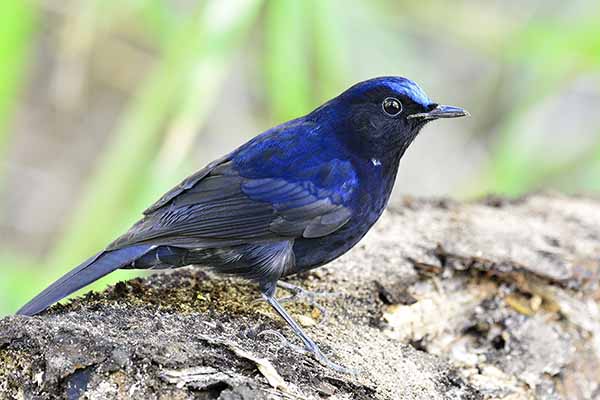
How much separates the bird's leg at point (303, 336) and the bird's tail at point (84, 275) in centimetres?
46

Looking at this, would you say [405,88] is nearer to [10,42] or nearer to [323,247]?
[323,247]

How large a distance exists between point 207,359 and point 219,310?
556 mm

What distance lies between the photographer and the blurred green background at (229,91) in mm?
4125

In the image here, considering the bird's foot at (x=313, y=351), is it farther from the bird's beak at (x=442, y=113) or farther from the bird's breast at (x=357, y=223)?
the bird's beak at (x=442, y=113)

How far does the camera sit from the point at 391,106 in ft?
10.4

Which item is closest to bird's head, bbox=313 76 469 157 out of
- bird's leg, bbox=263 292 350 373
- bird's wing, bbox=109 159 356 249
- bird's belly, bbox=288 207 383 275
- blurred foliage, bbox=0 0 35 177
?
bird's wing, bbox=109 159 356 249

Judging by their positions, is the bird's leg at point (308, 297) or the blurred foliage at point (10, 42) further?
the blurred foliage at point (10, 42)

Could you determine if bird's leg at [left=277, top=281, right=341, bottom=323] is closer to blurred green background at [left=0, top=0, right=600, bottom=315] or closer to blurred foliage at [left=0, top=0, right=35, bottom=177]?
blurred green background at [left=0, top=0, right=600, bottom=315]

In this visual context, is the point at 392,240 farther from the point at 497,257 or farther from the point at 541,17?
the point at 541,17

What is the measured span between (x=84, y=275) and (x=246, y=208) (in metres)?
0.60

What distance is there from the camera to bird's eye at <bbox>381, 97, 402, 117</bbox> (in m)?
3.17

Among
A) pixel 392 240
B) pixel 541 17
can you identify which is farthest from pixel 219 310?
pixel 541 17

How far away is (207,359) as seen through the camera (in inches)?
89.9

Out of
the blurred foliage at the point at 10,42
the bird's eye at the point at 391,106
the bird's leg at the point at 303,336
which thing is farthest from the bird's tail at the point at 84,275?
the blurred foliage at the point at 10,42
